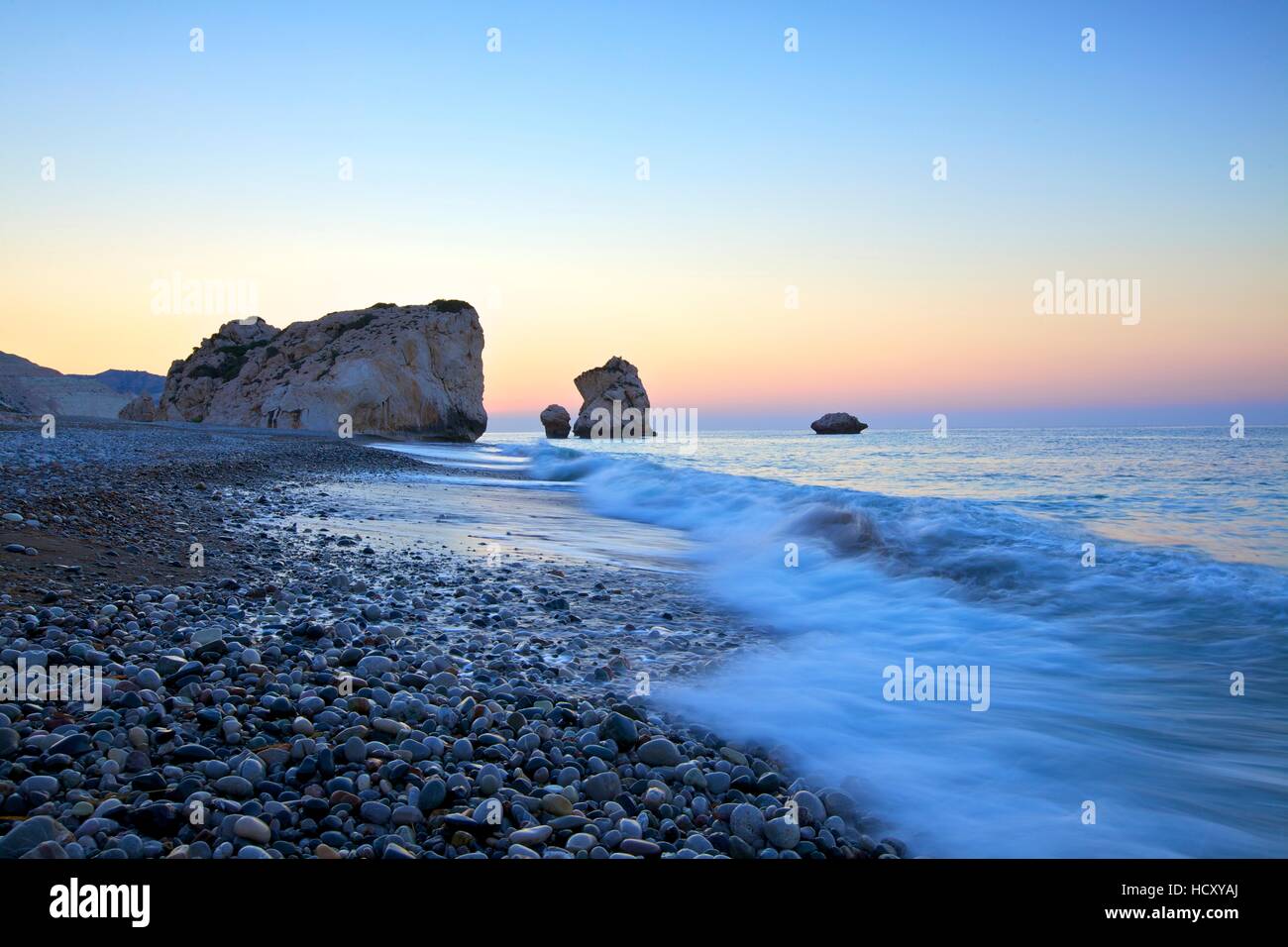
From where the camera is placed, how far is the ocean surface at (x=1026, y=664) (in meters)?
3.66

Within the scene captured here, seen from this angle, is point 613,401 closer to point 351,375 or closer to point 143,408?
point 351,375

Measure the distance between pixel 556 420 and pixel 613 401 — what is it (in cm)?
987

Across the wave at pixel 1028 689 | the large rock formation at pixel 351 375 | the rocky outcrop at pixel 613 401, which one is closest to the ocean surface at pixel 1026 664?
the wave at pixel 1028 689

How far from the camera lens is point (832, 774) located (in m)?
3.80

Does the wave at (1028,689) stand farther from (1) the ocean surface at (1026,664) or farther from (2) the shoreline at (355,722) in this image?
(2) the shoreline at (355,722)

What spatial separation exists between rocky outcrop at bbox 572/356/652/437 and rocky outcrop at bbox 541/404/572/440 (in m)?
1.92

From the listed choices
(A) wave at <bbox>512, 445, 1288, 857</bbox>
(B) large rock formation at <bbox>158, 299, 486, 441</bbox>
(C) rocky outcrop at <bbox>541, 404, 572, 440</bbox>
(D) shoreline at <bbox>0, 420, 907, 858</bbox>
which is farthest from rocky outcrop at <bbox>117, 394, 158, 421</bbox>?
(A) wave at <bbox>512, 445, 1288, 857</bbox>

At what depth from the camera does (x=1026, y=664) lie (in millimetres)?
5980

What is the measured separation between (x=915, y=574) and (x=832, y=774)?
6.28 m
